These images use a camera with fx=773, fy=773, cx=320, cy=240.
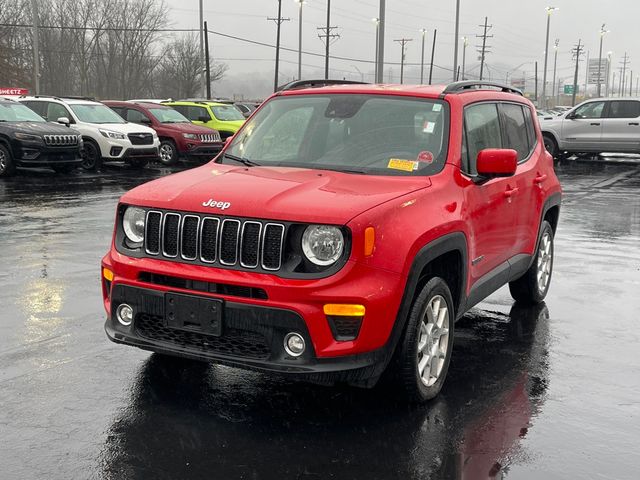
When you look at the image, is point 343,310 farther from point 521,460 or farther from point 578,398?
point 578,398

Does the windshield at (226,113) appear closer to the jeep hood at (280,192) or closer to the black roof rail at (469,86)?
the black roof rail at (469,86)

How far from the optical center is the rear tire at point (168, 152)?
21.8 m

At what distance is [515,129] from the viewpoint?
6250 millimetres

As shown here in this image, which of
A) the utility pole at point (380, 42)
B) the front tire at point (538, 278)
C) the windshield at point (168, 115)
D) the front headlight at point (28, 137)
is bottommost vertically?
the front tire at point (538, 278)

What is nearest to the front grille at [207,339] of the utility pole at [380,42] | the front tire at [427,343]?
the front tire at [427,343]

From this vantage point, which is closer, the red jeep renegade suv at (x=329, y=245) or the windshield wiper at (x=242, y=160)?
the red jeep renegade suv at (x=329, y=245)

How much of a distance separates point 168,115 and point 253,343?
1977cm

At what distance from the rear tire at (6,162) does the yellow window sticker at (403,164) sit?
1396cm

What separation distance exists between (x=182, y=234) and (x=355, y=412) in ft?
4.50

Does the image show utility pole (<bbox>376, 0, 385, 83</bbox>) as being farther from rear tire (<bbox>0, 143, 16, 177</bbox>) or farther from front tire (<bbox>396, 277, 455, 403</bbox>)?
front tire (<bbox>396, 277, 455, 403</bbox>)

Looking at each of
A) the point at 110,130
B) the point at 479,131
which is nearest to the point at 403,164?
the point at 479,131

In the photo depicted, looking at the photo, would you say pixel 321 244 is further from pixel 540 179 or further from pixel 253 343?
pixel 540 179

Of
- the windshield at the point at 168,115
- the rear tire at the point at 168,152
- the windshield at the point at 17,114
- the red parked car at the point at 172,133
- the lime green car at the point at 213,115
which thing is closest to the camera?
the windshield at the point at 17,114

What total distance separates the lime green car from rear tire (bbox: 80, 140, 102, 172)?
509 cm
